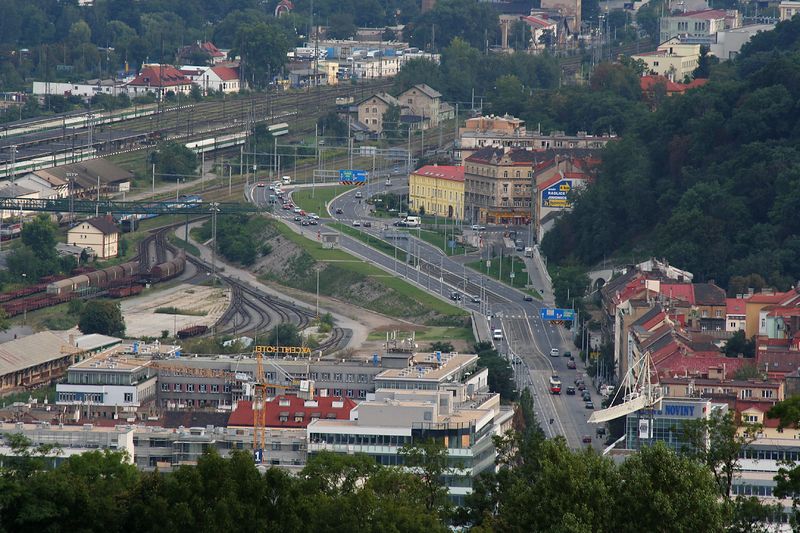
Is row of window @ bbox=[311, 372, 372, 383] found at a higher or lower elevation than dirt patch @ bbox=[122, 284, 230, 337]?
higher

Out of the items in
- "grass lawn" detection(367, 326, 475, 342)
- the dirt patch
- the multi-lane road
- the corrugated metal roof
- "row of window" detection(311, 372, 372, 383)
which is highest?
"row of window" detection(311, 372, 372, 383)

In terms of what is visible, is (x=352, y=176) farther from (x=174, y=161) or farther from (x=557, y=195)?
(x=557, y=195)

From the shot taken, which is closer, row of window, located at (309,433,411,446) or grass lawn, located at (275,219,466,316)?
row of window, located at (309,433,411,446)

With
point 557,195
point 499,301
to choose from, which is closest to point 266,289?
point 499,301

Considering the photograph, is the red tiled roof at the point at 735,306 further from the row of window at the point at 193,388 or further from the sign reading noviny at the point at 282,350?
the row of window at the point at 193,388

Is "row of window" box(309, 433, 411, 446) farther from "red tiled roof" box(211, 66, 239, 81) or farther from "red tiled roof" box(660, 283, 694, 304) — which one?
"red tiled roof" box(211, 66, 239, 81)

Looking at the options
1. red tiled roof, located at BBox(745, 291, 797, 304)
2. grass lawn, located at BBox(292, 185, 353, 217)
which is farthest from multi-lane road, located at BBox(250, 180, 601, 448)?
red tiled roof, located at BBox(745, 291, 797, 304)

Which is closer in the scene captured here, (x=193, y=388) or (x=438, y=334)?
(x=193, y=388)
